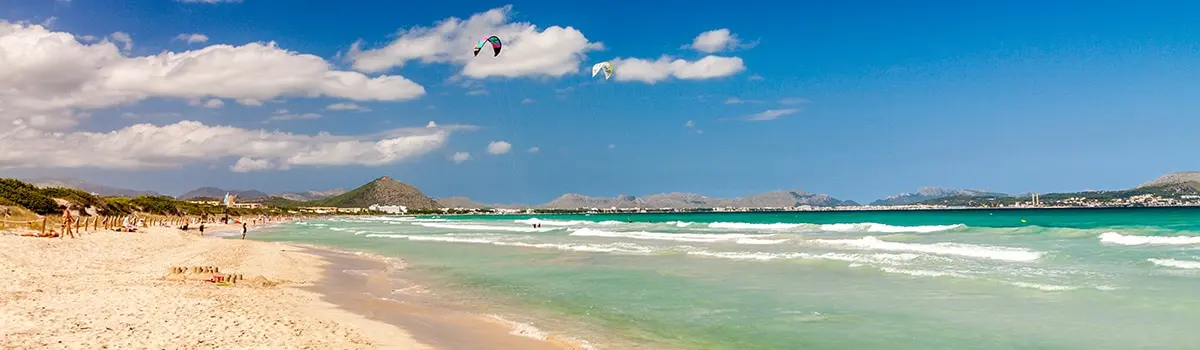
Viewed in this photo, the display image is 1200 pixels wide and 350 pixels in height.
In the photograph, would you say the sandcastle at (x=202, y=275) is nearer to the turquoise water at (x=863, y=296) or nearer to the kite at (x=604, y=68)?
the turquoise water at (x=863, y=296)

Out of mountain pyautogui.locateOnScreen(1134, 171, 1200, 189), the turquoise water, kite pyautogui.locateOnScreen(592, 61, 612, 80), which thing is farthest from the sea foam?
mountain pyautogui.locateOnScreen(1134, 171, 1200, 189)

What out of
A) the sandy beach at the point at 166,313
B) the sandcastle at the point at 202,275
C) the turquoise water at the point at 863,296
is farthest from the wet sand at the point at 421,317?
the sandcastle at the point at 202,275

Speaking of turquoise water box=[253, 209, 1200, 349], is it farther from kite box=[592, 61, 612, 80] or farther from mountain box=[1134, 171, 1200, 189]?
mountain box=[1134, 171, 1200, 189]

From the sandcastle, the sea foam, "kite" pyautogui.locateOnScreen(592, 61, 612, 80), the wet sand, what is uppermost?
"kite" pyautogui.locateOnScreen(592, 61, 612, 80)

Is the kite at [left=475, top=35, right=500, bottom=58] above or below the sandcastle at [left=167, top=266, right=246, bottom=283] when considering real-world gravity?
above

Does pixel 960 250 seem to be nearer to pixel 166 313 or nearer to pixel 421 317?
pixel 421 317

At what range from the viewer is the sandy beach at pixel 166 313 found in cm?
742

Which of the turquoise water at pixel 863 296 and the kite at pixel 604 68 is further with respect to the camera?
A: the kite at pixel 604 68

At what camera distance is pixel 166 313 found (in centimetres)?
909

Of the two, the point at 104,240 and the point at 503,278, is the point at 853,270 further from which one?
the point at 104,240

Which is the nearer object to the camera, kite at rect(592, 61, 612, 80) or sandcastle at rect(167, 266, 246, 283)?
sandcastle at rect(167, 266, 246, 283)

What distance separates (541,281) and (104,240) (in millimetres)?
19337

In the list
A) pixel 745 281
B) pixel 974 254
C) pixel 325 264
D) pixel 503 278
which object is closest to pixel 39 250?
pixel 325 264

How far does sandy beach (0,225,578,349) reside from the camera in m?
7.42
